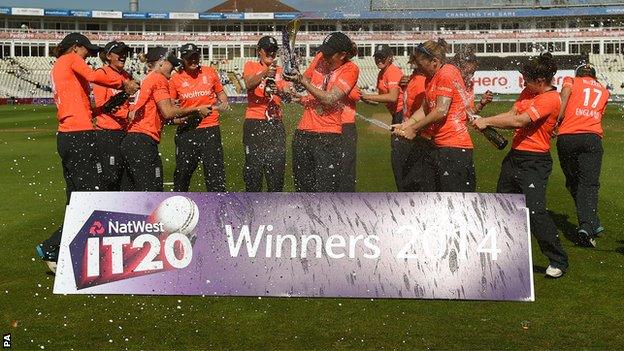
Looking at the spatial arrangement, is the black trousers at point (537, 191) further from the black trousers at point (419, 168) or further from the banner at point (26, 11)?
the banner at point (26, 11)

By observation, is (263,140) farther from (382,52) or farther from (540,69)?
(540,69)

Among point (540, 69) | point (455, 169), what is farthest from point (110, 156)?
point (540, 69)

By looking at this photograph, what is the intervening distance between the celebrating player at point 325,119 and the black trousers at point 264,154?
1405mm

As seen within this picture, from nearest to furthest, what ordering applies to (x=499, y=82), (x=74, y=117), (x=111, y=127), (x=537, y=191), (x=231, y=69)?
(x=537, y=191)
(x=74, y=117)
(x=111, y=127)
(x=499, y=82)
(x=231, y=69)

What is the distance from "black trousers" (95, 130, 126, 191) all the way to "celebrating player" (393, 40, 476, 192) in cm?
357

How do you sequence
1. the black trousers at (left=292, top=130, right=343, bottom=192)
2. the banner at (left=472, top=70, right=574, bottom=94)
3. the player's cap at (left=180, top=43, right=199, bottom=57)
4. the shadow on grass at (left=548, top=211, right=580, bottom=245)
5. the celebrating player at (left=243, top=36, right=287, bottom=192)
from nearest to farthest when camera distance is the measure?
1. the black trousers at (left=292, top=130, right=343, bottom=192)
2. the player's cap at (left=180, top=43, right=199, bottom=57)
3. the shadow on grass at (left=548, top=211, right=580, bottom=245)
4. the celebrating player at (left=243, top=36, right=287, bottom=192)
5. the banner at (left=472, top=70, right=574, bottom=94)

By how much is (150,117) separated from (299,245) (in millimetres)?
3268

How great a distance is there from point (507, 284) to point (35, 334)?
3.74m

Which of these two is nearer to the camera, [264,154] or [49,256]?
[49,256]

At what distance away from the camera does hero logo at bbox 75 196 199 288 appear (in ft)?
20.8

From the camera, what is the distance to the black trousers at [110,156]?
896 centimetres

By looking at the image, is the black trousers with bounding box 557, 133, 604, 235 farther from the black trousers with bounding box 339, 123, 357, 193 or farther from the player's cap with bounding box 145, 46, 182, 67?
the player's cap with bounding box 145, 46, 182, 67

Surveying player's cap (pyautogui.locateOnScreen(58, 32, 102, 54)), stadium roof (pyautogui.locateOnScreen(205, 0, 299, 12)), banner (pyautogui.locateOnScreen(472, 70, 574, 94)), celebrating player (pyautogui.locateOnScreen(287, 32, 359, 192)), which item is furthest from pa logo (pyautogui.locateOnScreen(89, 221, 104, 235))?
stadium roof (pyautogui.locateOnScreen(205, 0, 299, 12))

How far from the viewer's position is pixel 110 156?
9.00m
